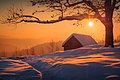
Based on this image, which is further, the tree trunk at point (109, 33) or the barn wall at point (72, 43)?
the barn wall at point (72, 43)

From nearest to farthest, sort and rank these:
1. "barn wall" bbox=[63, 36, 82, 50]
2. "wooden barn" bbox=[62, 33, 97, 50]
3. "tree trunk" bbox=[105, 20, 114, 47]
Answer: "tree trunk" bbox=[105, 20, 114, 47] → "wooden barn" bbox=[62, 33, 97, 50] → "barn wall" bbox=[63, 36, 82, 50]

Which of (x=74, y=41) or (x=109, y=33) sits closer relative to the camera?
(x=109, y=33)

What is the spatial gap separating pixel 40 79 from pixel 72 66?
142 centimetres

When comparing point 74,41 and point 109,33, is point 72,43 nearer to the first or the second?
point 74,41

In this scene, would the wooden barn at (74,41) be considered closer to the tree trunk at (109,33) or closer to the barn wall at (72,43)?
the barn wall at (72,43)

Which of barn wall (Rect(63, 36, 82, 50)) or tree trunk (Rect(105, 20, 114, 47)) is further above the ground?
tree trunk (Rect(105, 20, 114, 47))

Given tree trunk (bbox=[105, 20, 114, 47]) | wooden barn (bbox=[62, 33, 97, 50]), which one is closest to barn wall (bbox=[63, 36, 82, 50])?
wooden barn (bbox=[62, 33, 97, 50])

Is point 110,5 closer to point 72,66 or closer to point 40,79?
point 72,66

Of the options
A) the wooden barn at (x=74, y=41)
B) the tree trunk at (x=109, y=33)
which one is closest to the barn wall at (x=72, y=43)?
the wooden barn at (x=74, y=41)

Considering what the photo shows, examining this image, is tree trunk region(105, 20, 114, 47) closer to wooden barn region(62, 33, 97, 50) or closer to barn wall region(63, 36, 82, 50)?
wooden barn region(62, 33, 97, 50)

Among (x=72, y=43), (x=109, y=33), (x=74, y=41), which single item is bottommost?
(x=72, y=43)

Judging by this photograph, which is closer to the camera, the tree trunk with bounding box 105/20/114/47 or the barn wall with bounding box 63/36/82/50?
the tree trunk with bounding box 105/20/114/47

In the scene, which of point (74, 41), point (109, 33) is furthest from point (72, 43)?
point (109, 33)

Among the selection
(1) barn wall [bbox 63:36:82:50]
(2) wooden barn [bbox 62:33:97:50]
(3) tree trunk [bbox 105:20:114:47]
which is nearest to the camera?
(3) tree trunk [bbox 105:20:114:47]
